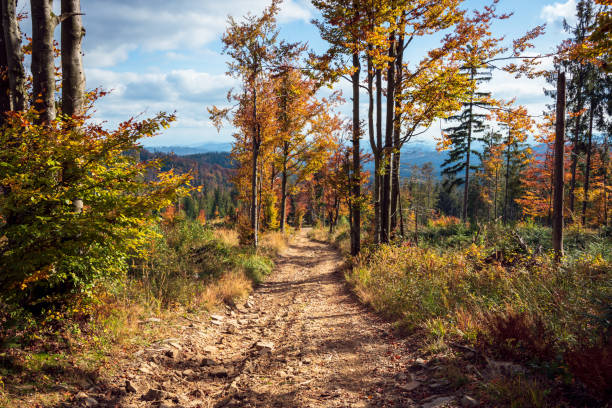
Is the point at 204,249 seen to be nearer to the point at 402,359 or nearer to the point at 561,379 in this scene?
the point at 402,359

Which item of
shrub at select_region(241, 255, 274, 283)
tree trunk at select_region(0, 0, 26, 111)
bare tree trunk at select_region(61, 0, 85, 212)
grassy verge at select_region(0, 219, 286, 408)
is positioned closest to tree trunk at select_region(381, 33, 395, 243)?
shrub at select_region(241, 255, 274, 283)

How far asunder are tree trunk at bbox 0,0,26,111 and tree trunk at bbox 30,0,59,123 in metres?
0.40

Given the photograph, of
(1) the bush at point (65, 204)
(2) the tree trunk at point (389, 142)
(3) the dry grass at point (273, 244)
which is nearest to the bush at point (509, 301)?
(2) the tree trunk at point (389, 142)

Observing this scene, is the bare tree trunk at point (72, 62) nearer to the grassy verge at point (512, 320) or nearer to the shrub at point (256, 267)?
the shrub at point (256, 267)

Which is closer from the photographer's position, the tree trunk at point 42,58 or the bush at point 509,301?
the bush at point 509,301

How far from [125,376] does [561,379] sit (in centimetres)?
482

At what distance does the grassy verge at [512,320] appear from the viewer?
2.57 m

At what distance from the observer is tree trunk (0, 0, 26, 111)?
15.4 ft

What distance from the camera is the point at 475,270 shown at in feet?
20.9

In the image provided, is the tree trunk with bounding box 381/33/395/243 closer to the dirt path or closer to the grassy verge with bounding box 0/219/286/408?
the dirt path

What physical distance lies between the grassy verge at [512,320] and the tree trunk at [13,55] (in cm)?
753

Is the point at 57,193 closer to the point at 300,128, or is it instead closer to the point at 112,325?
the point at 112,325

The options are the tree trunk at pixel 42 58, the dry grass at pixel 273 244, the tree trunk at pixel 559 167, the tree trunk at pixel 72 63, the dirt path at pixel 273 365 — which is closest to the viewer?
the dirt path at pixel 273 365

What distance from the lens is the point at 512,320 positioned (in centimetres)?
342
